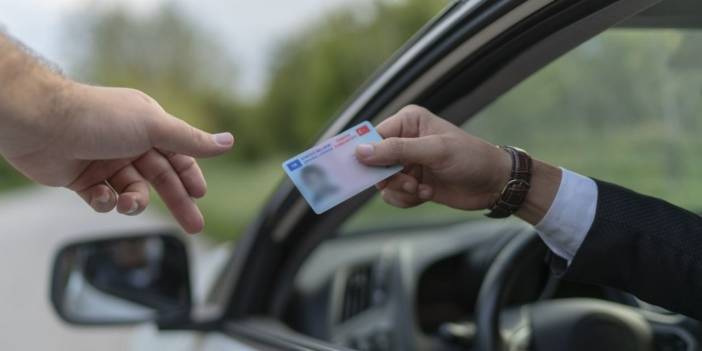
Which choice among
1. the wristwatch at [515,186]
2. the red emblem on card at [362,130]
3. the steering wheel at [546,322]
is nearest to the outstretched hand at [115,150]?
the red emblem on card at [362,130]

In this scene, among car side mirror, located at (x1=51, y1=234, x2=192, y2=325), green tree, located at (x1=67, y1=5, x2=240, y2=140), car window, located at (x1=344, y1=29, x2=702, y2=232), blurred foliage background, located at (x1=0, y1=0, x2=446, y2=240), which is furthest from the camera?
green tree, located at (x1=67, y1=5, x2=240, y2=140)

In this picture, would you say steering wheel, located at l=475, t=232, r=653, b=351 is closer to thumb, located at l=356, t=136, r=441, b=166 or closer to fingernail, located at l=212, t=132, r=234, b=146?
thumb, located at l=356, t=136, r=441, b=166

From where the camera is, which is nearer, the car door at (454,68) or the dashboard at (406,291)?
the car door at (454,68)

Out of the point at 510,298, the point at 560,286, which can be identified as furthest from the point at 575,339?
the point at 510,298

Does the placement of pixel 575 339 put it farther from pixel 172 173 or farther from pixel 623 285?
pixel 172 173

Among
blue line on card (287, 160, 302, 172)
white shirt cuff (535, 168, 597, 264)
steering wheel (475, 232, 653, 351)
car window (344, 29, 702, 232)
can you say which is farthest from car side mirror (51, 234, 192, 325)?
white shirt cuff (535, 168, 597, 264)

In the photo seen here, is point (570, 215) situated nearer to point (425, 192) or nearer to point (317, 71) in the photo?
point (425, 192)

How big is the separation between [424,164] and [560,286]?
1080 mm

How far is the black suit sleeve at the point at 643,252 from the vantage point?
1354 millimetres

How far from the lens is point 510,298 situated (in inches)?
97.7

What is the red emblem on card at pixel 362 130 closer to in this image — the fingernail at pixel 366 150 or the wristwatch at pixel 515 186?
the fingernail at pixel 366 150

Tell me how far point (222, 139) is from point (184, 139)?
0.25ft

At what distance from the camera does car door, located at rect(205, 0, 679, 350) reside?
137 cm

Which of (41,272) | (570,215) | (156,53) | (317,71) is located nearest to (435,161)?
(570,215)
